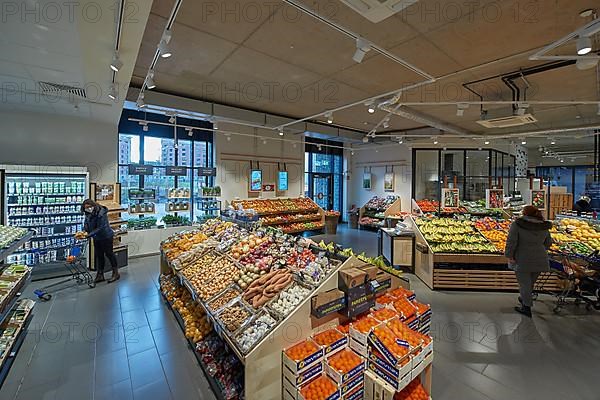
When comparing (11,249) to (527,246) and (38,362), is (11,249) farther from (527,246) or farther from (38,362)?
(527,246)

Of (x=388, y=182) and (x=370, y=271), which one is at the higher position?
(x=388, y=182)

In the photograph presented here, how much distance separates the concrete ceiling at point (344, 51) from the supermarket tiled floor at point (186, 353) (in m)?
3.78

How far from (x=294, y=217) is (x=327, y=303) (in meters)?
7.14

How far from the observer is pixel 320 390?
2125 mm

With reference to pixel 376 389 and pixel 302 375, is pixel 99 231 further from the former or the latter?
pixel 376 389

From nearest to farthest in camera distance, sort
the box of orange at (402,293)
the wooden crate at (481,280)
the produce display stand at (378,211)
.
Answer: the box of orange at (402,293)
the wooden crate at (481,280)
the produce display stand at (378,211)

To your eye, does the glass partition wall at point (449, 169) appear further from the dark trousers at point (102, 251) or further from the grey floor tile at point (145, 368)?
the grey floor tile at point (145, 368)

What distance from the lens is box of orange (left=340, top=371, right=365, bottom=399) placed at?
7.09 feet

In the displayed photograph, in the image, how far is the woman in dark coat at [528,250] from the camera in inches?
159

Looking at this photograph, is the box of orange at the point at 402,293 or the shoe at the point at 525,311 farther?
the shoe at the point at 525,311

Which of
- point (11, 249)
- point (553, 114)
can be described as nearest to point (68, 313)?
point (11, 249)

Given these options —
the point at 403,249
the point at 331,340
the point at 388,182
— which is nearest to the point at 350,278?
the point at 331,340

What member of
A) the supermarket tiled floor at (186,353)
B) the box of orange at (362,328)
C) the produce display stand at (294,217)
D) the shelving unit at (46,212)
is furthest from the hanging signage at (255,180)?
the box of orange at (362,328)

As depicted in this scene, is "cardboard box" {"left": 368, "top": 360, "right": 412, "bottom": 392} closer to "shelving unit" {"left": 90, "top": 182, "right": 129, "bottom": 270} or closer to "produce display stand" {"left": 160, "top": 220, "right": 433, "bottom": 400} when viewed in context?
"produce display stand" {"left": 160, "top": 220, "right": 433, "bottom": 400}
